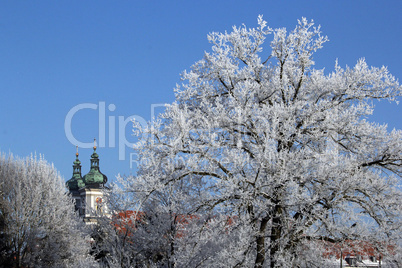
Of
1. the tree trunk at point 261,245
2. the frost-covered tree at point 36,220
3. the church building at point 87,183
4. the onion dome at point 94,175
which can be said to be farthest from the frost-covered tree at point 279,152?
the onion dome at point 94,175

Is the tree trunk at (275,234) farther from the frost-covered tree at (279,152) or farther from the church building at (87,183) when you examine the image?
the church building at (87,183)

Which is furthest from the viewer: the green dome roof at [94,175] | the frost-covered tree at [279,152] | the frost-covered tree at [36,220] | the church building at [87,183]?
the green dome roof at [94,175]

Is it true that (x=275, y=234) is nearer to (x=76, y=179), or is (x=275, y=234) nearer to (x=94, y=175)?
(x=94, y=175)

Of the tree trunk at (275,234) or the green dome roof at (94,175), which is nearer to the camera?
the tree trunk at (275,234)

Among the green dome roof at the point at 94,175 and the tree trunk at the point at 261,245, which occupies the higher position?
the green dome roof at the point at 94,175

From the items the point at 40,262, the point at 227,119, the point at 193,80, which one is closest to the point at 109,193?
the point at 193,80

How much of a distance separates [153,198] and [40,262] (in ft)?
57.2

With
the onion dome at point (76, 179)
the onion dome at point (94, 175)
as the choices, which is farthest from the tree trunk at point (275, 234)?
the onion dome at point (76, 179)

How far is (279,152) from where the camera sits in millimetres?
12125

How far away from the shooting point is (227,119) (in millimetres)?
12836

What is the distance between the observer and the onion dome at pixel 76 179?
332 feet

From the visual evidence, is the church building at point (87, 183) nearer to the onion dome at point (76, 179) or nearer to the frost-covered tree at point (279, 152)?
the onion dome at point (76, 179)

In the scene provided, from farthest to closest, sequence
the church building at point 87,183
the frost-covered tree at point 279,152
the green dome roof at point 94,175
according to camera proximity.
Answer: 1. the green dome roof at point 94,175
2. the church building at point 87,183
3. the frost-covered tree at point 279,152

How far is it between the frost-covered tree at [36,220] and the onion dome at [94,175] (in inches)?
2456
